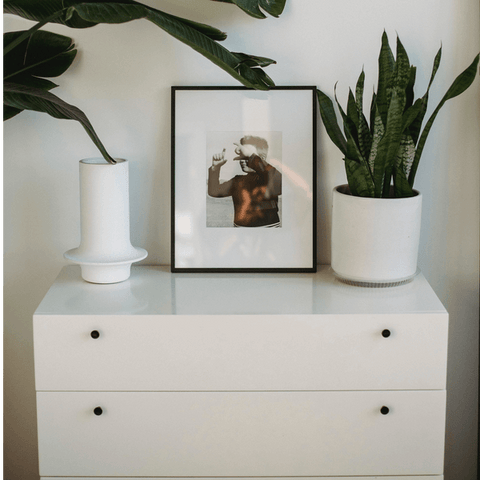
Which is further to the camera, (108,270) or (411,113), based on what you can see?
(108,270)

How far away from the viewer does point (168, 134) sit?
161cm

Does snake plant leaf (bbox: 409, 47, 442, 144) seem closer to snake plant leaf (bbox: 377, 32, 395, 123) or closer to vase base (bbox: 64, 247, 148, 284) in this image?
snake plant leaf (bbox: 377, 32, 395, 123)

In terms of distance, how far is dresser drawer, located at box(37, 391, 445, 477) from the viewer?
1.37m

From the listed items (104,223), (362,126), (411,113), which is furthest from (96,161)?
(411,113)

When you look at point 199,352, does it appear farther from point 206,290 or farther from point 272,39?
point 272,39

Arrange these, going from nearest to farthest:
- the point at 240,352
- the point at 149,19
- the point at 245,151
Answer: the point at 149,19 → the point at 240,352 → the point at 245,151

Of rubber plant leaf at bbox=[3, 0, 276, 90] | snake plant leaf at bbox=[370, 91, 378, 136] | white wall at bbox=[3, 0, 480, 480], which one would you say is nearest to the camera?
rubber plant leaf at bbox=[3, 0, 276, 90]

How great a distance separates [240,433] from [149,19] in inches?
35.5

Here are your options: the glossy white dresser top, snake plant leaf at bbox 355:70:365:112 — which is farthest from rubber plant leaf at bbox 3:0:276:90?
the glossy white dresser top

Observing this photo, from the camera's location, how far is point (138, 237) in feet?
5.49

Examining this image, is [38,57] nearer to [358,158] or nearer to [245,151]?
[245,151]

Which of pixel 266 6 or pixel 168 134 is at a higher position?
pixel 266 6

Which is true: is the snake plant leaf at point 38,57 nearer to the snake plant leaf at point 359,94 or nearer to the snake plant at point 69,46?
the snake plant at point 69,46

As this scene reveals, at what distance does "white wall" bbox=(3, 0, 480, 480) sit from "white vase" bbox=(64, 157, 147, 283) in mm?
154
